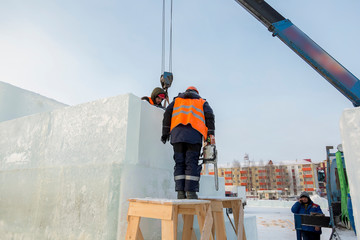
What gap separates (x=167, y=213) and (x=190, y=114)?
1.13m

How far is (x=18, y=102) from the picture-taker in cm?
546

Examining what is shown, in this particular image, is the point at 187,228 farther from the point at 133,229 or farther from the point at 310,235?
the point at 310,235

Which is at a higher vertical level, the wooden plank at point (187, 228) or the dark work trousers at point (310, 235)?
the wooden plank at point (187, 228)

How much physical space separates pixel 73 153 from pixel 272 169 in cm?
7604

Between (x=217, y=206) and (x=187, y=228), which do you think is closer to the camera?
(x=217, y=206)

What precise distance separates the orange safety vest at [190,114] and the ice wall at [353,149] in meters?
1.33

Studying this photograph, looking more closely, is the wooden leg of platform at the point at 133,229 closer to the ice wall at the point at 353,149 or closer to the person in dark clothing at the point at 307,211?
the ice wall at the point at 353,149

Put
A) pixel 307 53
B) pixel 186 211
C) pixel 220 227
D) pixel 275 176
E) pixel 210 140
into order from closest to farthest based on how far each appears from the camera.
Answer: pixel 186 211 < pixel 220 227 < pixel 210 140 < pixel 307 53 < pixel 275 176

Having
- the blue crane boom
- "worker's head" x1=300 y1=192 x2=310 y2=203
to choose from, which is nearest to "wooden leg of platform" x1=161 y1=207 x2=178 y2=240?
"worker's head" x1=300 y1=192 x2=310 y2=203

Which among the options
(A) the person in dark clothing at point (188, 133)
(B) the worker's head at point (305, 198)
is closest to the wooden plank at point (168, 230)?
(A) the person in dark clothing at point (188, 133)

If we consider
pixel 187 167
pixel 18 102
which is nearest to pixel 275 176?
pixel 18 102

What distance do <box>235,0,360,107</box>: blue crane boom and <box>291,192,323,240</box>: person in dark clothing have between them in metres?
2.28

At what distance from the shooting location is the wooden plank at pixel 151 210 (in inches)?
68.6

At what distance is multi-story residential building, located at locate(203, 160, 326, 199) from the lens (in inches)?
2657
